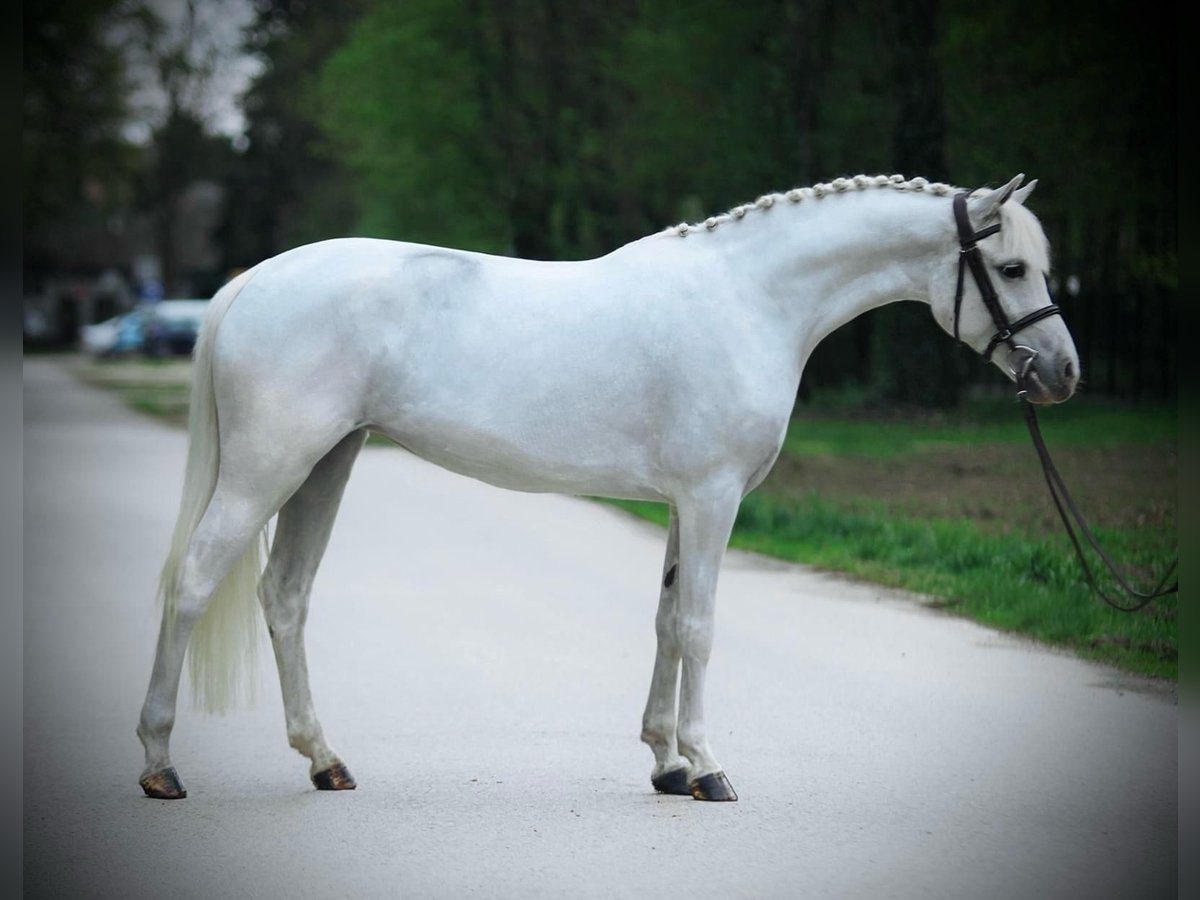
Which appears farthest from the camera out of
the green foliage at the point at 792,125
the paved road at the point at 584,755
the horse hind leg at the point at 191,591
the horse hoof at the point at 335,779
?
the green foliage at the point at 792,125

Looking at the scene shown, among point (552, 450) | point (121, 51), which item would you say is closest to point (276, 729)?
point (552, 450)

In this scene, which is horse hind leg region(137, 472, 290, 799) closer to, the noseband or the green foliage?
the noseband

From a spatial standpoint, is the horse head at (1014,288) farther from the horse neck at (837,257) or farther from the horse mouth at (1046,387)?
the horse neck at (837,257)

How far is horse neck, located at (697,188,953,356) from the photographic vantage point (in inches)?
228

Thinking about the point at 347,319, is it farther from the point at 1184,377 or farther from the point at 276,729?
the point at 1184,377

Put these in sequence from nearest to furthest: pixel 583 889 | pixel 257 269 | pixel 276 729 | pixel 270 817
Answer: pixel 583 889 → pixel 270 817 → pixel 257 269 → pixel 276 729

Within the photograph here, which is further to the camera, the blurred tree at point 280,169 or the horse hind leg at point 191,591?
the blurred tree at point 280,169

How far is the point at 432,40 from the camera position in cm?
3016

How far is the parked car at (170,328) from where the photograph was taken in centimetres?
5300

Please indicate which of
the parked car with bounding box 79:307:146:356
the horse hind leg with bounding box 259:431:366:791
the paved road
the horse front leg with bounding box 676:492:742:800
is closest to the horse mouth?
the horse front leg with bounding box 676:492:742:800

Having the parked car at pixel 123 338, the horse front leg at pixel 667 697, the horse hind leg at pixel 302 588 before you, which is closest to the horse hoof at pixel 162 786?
the horse hind leg at pixel 302 588

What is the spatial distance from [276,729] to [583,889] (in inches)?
107

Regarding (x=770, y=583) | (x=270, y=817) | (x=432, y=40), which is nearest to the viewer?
(x=270, y=817)

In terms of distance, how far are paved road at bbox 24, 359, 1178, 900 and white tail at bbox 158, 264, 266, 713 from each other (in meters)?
0.44
